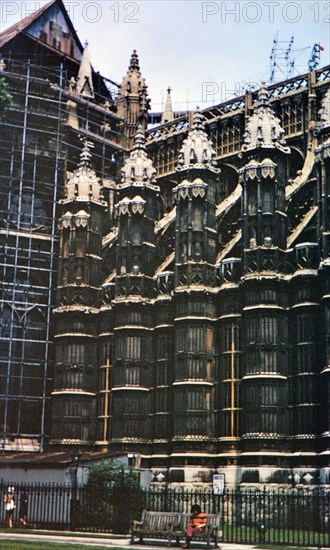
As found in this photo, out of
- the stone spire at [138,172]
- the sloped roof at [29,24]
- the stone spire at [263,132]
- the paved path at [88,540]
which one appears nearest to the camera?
the paved path at [88,540]

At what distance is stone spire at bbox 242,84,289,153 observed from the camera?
4169 centimetres

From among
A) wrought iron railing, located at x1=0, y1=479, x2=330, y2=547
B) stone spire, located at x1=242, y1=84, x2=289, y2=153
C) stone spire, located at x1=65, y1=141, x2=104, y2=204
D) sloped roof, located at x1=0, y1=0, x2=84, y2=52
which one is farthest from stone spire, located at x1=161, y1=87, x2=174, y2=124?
wrought iron railing, located at x1=0, y1=479, x2=330, y2=547

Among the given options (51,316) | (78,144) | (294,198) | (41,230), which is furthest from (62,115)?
(294,198)

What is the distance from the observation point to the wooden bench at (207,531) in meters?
24.9

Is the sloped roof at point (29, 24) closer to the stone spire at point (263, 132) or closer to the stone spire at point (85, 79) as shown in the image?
the stone spire at point (85, 79)

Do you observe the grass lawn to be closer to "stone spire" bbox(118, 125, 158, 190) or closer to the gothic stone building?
the gothic stone building

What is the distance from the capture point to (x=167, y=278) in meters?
44.3

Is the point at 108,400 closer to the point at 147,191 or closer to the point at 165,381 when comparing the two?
the point at 165,381

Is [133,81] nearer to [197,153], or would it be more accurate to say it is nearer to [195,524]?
[197,153]

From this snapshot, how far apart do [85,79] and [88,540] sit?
1450 inches

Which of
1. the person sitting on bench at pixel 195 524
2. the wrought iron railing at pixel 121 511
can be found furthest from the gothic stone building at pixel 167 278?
the person sitting on bench at pixel 195 524

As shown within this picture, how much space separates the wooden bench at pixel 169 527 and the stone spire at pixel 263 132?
799 inches

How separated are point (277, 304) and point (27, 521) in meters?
14.8

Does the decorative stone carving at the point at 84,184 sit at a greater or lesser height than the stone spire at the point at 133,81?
lesser
